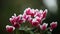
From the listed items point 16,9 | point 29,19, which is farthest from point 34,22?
point 16,9

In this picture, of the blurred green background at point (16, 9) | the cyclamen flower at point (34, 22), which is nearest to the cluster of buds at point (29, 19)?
the cyclamen flower at point (34, 22)

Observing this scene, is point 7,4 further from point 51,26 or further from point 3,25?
point 51,26

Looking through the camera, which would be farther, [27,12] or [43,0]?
[43,0]

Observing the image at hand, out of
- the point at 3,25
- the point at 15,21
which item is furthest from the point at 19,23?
the point at 3,25

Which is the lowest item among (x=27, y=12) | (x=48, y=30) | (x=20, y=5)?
(x=48, y=30)

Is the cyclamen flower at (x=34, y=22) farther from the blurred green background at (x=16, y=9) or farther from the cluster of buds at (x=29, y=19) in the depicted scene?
the blurred green background at (x=16, y=9)

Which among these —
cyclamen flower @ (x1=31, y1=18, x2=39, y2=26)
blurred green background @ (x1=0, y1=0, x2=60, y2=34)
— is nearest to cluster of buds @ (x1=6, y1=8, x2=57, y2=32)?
cyclamen flower @ (x1=31, y1=18, x2=39, y2=26)

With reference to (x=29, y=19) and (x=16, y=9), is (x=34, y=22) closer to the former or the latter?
(x=29, y=19)

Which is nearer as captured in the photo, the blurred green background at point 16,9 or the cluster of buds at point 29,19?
the cluster of buds at point 29,19

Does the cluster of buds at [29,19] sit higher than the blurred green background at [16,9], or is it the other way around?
the blurred green background at [16,9]

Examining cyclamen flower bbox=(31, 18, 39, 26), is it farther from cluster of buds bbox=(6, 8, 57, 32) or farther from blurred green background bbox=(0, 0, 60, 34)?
blurred green background bbox=(0, 0, 60, 34)
